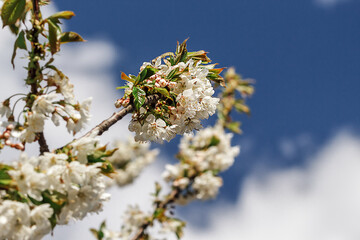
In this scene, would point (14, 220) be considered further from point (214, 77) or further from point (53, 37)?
point (214, 77)

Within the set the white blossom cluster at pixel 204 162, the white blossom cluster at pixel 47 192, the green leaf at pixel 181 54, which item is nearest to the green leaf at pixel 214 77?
the green leaf at pixel 181 54

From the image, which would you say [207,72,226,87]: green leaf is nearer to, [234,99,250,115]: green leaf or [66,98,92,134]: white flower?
[66,98,92,134]: white flower

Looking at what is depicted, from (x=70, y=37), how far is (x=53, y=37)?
0.10m

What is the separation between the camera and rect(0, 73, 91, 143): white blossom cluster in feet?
5.77

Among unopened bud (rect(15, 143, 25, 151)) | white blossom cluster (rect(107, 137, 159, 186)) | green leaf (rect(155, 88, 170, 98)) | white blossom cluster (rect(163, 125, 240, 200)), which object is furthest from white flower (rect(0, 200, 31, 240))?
white blossom cluster (rect(107, 137, 159, 186))

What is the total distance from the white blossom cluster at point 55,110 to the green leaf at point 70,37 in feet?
0.59

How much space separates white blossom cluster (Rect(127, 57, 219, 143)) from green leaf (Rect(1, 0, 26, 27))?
30.8 inches

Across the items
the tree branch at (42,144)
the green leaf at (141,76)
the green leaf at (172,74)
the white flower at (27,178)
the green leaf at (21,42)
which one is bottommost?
the white flower at (27,178)

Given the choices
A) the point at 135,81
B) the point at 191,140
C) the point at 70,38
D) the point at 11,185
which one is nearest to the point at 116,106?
the point at 135,81

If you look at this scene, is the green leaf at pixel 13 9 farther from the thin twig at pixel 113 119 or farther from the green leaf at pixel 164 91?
the green leaf at pixel 164 91

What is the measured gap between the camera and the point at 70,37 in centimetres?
185

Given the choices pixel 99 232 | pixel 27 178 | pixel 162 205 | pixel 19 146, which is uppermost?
pixel 162 205

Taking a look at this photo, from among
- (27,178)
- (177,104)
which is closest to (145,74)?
(177,104)

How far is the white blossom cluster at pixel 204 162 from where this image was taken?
6.83 m
